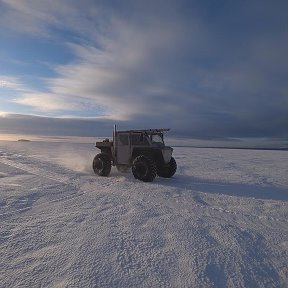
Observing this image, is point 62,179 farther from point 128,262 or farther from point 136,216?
point 128,262

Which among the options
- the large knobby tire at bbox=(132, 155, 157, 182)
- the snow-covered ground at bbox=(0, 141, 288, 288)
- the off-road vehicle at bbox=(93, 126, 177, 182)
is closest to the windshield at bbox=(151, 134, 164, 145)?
the off-road vehicle at bbox=(93, 126, 177, 182)

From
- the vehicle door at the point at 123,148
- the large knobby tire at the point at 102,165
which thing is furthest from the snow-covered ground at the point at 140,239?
the large knobby tire at the point at 102,165

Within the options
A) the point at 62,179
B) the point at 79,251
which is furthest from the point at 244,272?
the point at 62,179

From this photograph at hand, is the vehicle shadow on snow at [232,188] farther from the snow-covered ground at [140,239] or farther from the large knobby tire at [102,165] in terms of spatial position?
the large knobby tire at [102,165]

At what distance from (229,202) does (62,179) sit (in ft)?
17.7

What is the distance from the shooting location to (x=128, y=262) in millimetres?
3512

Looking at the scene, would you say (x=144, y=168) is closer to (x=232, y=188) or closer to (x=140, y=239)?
(x=232, y=188)

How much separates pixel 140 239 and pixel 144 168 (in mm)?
5481

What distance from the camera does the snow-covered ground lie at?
322 centimetres

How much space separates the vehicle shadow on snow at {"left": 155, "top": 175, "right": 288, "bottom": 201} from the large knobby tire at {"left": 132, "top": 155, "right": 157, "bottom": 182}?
21.5 inches

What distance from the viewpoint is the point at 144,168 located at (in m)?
9.66

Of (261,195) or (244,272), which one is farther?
(261,195)

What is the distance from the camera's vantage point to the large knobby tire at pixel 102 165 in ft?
35.9

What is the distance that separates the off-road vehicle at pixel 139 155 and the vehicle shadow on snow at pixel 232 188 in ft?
2.23
